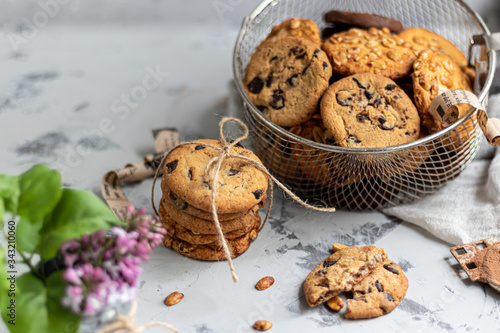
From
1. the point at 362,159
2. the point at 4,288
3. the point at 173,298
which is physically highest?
the point at 4,288

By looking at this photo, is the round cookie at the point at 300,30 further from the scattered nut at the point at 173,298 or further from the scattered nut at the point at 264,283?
the scattered nut at the point at 173,298

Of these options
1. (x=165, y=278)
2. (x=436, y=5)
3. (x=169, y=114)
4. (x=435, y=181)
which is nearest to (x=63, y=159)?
(x=169, y=114)

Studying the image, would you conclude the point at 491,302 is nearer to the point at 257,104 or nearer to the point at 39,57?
the point at 257,104

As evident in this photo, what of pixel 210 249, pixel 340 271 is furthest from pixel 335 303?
pixel 210 249

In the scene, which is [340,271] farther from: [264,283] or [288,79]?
[288,79]

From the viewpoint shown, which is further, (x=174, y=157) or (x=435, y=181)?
(x=435, y=181)

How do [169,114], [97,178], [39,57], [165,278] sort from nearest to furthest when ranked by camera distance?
[165,278] → [97,178] → [169,114] → [39,57]
